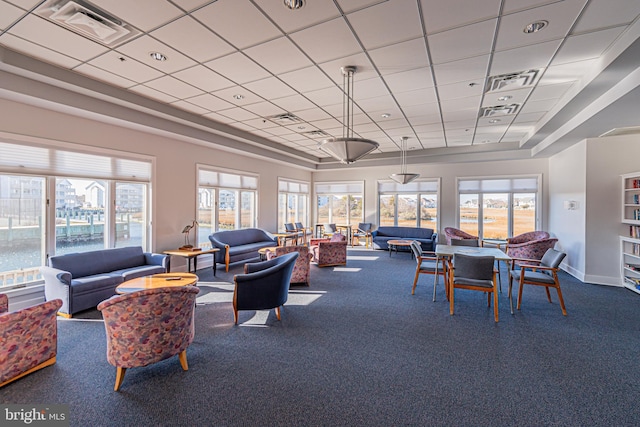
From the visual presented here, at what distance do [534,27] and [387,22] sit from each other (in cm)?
137

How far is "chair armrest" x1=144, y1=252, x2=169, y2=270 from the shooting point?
5137 mm

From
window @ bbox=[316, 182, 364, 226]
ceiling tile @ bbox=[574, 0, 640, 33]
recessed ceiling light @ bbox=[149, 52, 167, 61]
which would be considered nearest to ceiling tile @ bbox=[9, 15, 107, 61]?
recessed ceiling light @ bbox=[149, 52, 167, 61]

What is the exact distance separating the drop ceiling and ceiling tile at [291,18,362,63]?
2 centimetres

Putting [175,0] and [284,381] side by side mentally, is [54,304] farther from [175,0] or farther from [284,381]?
[175,0]

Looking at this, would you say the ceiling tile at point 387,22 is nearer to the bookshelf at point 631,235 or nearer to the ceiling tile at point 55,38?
the ceiling tile at point 55,38

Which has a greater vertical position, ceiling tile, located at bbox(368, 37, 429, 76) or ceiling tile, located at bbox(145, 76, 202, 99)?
ceiling tile, located at bbox(145, 76, 202, 99)

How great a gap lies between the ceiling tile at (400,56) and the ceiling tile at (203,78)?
2.04m

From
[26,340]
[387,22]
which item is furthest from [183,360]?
[387,22]

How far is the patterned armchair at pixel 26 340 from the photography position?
2.43 metres

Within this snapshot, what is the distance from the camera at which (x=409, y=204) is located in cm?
1027

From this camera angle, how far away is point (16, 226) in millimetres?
4164

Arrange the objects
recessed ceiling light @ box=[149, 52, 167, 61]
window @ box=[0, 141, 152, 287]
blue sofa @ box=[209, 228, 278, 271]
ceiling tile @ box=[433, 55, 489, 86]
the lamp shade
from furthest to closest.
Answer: blue sofa @ box=[209, 228, 278, 271] → window @ box=[0, 141, 152, 287] → the lamp shade → ceiling tile @ box=[433, 55, 489, 86] → recessed ceiling light @ box=[149, 52, 167, 61]

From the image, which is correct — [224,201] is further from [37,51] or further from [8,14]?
[8,14]

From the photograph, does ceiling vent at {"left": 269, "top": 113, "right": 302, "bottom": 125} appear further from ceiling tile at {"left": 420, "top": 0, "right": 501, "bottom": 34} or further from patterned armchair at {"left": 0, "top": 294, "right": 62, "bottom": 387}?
patterned armchair at {"left": 0, "top": 294, "right": 62, "bottom": 387}
